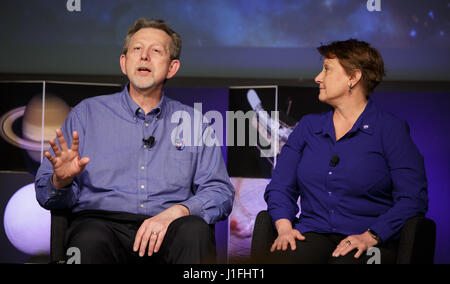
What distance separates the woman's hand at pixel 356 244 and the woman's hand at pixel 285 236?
0.16 meters

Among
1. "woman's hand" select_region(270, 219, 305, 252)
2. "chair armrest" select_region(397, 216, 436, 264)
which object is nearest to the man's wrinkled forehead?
"woman's hand" select_region(270, 219, 305, 252)

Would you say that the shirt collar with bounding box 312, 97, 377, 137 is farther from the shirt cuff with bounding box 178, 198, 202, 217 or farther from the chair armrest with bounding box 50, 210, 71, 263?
the chair armrest with bounding box 50, 210, 71, 263

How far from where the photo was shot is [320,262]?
226 cm

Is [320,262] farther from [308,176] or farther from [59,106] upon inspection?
[59,106]

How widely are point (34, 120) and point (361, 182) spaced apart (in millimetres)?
2042

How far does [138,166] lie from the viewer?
7.97 feet

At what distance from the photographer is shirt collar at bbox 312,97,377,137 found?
243 centimetres

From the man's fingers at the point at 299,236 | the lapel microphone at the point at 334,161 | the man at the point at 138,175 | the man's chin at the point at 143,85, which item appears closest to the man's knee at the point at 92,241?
the man at the point at 138,175

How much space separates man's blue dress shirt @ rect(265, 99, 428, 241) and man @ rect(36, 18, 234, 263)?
14.3 inches

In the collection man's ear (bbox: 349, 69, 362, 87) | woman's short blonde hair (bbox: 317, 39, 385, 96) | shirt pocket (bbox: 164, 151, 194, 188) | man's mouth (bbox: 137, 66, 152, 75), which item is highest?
woman's short blonde hair (bbox: 317, 39, 385, 96)

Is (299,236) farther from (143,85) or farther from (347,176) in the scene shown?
(143,85)
